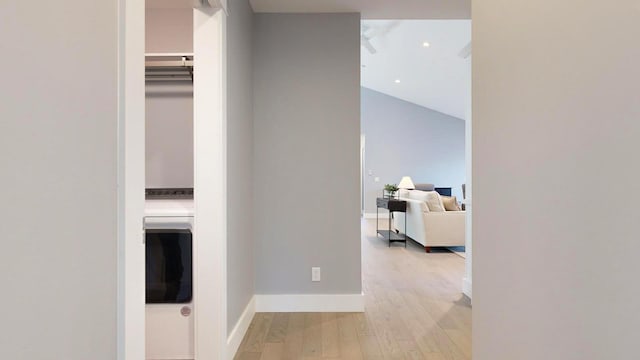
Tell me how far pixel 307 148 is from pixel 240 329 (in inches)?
56.7

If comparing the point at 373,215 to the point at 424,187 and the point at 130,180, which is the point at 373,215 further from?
the point at 130,180

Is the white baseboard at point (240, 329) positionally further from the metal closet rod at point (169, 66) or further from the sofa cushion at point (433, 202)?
the sofa cushion at point (433, 202)

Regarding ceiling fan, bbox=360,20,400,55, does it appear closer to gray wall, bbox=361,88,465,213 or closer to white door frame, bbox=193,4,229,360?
gray wall, bbox=361,88,465,213

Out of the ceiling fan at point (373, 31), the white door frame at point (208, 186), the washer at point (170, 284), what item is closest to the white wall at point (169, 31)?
the white door frame at point (208, 186)

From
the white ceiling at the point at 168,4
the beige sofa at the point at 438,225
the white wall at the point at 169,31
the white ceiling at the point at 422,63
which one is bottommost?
the beige sofa at the point at 438,225

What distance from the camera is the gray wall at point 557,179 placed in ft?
2.13

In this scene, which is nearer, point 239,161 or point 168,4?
point 168,4

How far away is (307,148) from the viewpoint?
2648 millimetres

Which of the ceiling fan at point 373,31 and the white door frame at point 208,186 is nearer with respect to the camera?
the white door frame at point 208,186

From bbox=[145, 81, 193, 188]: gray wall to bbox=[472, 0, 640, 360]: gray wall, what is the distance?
182 centimetres

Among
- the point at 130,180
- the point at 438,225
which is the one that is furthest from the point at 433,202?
the point at 130,180
